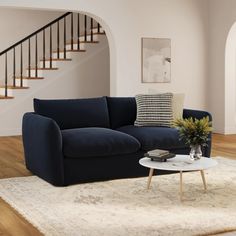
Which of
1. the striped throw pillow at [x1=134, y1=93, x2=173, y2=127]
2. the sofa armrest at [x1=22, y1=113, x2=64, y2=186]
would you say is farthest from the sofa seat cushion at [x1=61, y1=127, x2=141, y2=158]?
the striped throw pillow at [x1=134, y1=93, x2=173, y2=127]

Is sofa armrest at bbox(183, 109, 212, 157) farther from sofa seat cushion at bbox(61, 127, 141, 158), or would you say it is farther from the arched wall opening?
the arched wall opening

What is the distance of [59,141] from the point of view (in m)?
4.75

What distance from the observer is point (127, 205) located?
412 cm

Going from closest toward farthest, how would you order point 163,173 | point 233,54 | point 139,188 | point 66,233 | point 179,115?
point 66,233, point 139,188, point 163,173, point 179,115, point 233,54

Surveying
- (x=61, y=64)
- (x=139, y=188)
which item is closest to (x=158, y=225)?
(x=139, y=188)

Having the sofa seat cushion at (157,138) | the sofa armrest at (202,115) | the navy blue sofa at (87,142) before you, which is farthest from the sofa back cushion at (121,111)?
the sofa armrest at (202,115)

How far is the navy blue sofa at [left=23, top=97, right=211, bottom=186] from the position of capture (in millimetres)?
4809

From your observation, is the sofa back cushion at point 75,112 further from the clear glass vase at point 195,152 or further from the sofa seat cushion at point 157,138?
Result: the clear glass vase at point 195,152

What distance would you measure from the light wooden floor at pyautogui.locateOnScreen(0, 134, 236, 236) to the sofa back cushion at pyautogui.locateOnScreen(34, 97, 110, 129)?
73 centimetres

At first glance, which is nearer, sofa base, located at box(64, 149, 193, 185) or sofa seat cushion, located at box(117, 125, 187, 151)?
sofa base, located at box(64, 149, 193, 185)

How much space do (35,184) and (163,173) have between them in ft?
4.67

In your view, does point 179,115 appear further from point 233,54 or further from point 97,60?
point 97,60

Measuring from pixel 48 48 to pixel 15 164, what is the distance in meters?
4.94

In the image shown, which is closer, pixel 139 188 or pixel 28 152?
pixel 139 188
